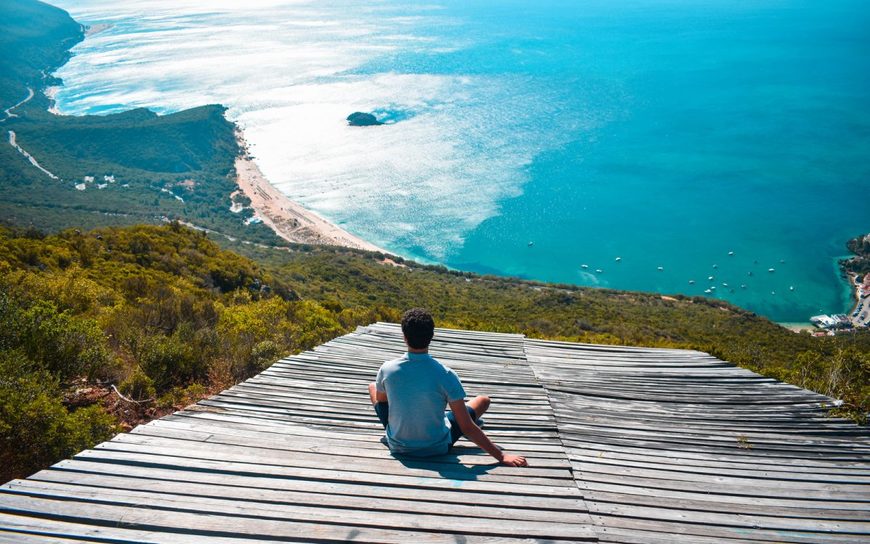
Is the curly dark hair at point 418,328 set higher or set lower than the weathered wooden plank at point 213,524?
higher

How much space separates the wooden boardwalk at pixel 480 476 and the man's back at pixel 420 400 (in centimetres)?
15

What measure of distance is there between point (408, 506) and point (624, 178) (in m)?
73.7

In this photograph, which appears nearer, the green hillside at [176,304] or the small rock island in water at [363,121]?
the green hillside at [176,304]

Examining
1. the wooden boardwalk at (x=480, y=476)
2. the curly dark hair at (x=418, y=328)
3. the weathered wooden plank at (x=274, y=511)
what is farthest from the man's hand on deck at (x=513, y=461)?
the curly dark hair at (x=418, y=328)

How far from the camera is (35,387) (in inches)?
240

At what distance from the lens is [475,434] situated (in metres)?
4.50

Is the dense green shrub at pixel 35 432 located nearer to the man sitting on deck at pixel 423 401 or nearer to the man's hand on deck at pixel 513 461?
the man sitting on deck at pixel 423 401

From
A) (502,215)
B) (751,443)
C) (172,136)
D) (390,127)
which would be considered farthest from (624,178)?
(751,443)

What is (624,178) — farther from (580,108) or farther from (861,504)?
(861,504)

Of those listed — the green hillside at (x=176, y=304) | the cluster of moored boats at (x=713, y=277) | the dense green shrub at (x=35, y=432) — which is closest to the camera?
the dense green shrub at (x=35, y=432)

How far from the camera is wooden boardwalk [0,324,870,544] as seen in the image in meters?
3.60

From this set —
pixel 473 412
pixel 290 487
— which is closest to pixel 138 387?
pixel 290 487

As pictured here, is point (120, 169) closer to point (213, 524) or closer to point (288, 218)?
point (288, 218)

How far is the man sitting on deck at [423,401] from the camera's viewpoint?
4492mm
